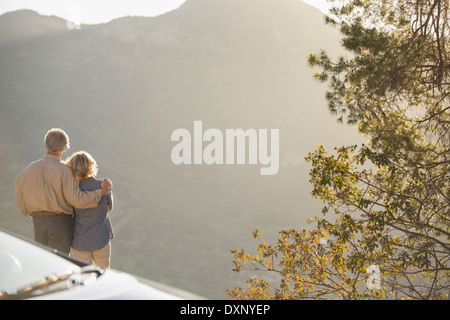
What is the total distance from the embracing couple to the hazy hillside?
4969cm

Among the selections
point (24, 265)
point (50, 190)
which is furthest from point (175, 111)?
point (24, 265)

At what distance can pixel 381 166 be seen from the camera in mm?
5844

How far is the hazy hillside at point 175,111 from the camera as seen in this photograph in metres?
61.3

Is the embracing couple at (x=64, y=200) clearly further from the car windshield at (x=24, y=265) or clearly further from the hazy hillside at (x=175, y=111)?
the hazy hillside at (x=175, y=111)

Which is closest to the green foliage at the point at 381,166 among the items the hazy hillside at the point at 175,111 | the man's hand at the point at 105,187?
the man's hand at the point at 105,187

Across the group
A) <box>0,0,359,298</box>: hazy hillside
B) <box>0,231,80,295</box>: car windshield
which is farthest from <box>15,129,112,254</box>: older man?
<box>0,0,359,298</box>: hazy hillside

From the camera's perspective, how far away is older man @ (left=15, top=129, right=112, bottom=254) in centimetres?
354

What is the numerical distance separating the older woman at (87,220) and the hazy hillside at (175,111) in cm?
4964

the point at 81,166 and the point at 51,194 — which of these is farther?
the point at 81,166

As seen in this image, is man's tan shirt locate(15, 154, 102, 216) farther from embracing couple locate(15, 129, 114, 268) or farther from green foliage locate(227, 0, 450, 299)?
green foliage locate(227, 0, 450, 299)

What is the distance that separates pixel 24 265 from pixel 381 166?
4.78 meters

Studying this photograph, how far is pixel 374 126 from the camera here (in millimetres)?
5555

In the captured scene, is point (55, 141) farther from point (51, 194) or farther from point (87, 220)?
point (87, 220)

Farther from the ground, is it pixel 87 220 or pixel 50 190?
pixel 50 190
